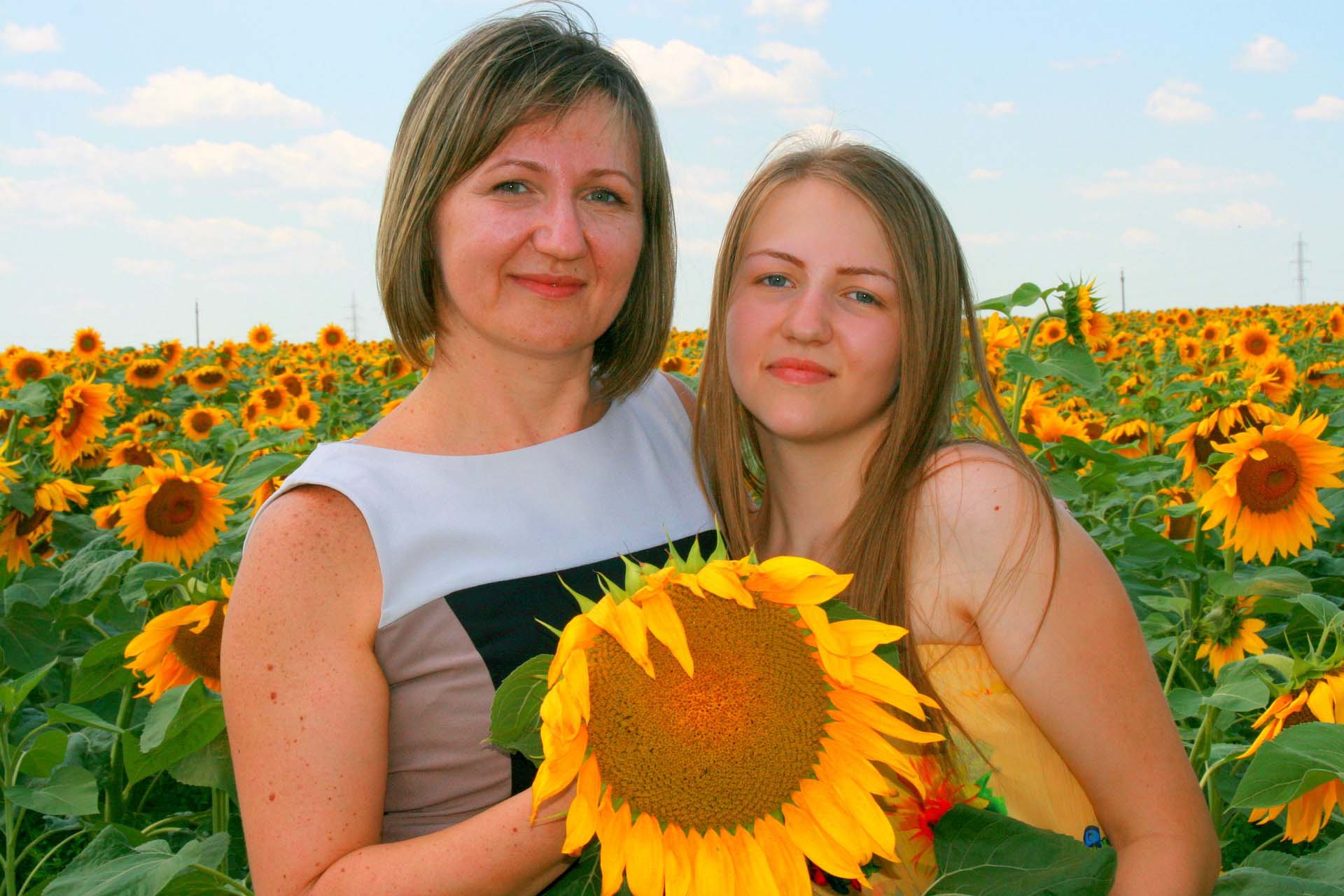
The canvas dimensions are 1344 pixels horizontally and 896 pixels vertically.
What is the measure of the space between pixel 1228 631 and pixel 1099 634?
1.38 m

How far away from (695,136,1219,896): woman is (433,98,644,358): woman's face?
0.26 metres

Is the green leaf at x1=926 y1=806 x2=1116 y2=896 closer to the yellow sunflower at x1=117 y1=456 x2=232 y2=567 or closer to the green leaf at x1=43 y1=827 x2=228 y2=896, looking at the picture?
the green leaf at x1=43 y1=827 x2=228 y2=896

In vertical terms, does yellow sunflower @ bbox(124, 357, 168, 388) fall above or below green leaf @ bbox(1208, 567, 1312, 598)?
above

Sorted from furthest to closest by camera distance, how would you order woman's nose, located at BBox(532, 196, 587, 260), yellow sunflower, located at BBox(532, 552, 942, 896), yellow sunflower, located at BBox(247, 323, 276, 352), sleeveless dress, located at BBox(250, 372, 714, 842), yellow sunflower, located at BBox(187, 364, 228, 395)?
yellow sunflower, located at BBox(247, 323, 276, 352) → yellow sunflower, located at BBox(187, 364, 228, 395) → woman's nose, located at BBox(532, 196, 587, 260) → sleeveless dress, located at BBox(250, 372, 714, 842) → yellow sunflower, located at BBox(532, 552, 942, 896)

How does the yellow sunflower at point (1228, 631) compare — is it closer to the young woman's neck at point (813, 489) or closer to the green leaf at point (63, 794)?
the young woman's neck at point (813, 489)

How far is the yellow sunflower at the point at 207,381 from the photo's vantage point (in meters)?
8.33

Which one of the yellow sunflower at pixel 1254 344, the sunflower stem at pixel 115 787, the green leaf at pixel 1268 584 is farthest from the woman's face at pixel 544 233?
the yellow sunflower at pixel 1254 344

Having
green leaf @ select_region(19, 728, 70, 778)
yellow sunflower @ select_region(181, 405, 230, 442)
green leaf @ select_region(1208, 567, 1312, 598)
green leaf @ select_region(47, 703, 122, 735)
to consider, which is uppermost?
yellow sunflower @ select_region(181, 405, 230, 442)

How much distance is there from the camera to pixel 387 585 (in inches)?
67.2

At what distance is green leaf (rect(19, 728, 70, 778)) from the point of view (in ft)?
7.17

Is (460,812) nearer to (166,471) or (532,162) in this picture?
(532,162)

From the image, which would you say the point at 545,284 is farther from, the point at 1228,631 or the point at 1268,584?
the point at 1228,631

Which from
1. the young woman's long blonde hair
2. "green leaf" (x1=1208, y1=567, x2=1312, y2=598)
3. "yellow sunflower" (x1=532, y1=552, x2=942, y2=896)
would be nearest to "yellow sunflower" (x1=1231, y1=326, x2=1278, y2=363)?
"green leaf" (x1=1208, y1=567, x2=1312, y2=598)

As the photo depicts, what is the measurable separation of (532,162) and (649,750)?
44.2 inches
